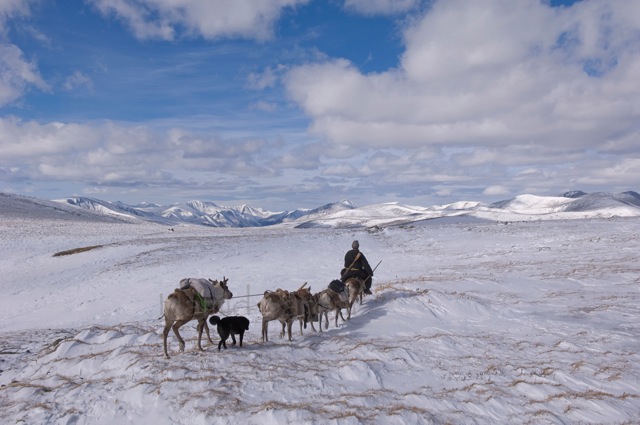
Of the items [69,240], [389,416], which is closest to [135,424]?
[389,416]

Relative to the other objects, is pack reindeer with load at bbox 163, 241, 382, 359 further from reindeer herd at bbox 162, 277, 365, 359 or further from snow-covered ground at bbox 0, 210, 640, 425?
snow-covered ground at bbox 0, 210, 640, 425

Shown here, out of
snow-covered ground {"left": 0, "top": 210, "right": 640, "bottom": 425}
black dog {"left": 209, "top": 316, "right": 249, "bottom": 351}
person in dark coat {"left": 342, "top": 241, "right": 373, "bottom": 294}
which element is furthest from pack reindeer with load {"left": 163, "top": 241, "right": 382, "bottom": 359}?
person in dark coat {"left": 342, "top": 241, "right": 373, "bottom": 294}

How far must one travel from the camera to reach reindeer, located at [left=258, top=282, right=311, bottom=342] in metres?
11.8

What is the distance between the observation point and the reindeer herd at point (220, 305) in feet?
35.1

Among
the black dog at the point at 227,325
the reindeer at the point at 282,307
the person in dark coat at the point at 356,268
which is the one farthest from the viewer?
the person in dark coat at the point at 356,268

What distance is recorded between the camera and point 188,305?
426 inches

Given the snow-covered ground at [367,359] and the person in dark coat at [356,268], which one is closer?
the snow-covered ground at [367,359]

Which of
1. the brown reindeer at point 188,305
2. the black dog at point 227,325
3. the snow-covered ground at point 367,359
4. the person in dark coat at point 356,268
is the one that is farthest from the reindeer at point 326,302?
the brown reindeer at point 188,305

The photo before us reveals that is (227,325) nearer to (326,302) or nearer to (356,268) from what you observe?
(326,302)

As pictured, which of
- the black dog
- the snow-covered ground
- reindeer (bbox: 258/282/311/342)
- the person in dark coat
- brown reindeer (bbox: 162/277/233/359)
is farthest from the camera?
the person in dark coat

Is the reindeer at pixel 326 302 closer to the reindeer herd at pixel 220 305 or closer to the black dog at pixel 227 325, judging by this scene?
the reindeer herd at pixel 220 305

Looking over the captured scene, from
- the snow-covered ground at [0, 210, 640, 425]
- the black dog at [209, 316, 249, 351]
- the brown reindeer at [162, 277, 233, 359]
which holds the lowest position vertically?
the snow-covered ground at [0, 210, 640, 425]

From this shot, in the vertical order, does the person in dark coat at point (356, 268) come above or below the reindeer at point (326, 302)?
above

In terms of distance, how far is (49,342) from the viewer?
14625 millimetres
